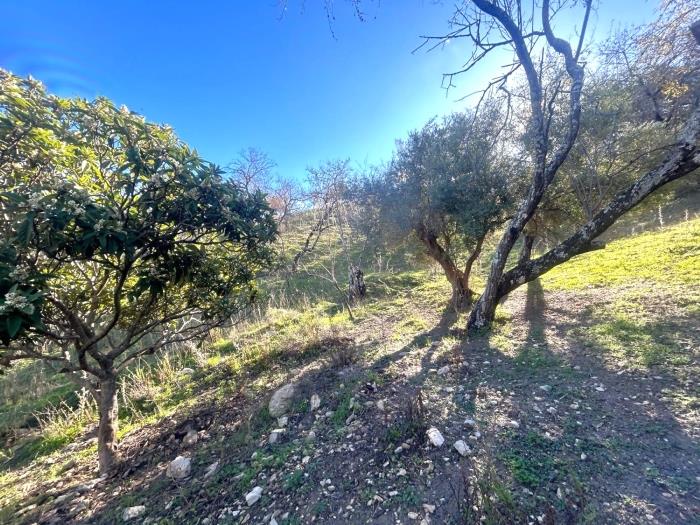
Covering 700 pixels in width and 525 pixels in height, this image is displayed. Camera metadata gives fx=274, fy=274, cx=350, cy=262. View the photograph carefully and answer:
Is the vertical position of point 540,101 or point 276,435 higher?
point 540,101

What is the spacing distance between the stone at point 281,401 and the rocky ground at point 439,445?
20 mm

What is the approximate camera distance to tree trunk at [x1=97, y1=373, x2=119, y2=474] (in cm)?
329

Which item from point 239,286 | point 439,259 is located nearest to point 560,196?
point 439,259

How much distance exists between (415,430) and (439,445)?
27 centimetres

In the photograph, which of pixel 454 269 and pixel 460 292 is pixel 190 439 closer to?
pixel 460 292

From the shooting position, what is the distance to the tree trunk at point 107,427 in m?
3.29

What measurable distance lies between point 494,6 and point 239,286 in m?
6.58

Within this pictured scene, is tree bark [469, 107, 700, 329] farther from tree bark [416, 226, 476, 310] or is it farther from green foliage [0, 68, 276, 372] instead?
green foliage [0, 68, 276, 372]

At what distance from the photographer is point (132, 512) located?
2.57 metres

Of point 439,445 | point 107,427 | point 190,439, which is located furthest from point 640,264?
point 107,427

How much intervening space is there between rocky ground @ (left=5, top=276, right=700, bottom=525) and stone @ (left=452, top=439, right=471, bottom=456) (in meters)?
0.01

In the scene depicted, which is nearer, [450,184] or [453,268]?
[450,184]

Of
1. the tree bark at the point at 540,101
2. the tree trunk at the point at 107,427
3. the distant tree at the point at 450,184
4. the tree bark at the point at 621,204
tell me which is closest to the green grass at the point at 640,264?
the tree bark at the point at 621,204

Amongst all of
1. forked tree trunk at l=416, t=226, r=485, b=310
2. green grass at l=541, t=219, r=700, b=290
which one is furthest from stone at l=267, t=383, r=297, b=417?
green grass at l=541, t=219, r=700, b=290
